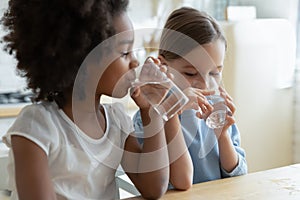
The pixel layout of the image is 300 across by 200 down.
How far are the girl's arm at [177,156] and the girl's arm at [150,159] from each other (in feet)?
0.19

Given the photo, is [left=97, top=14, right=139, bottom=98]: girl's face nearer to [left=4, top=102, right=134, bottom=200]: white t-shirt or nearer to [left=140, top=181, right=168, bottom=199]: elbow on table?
[left=4, top=102, right=134, bottom=200]: white t-shirt

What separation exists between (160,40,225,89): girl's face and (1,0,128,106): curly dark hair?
1.16ft

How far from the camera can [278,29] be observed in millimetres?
2689

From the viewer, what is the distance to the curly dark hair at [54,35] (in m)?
0.86

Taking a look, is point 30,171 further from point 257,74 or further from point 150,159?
point 257,74

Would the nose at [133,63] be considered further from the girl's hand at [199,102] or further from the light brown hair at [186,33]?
the light brown hair at [186,33]

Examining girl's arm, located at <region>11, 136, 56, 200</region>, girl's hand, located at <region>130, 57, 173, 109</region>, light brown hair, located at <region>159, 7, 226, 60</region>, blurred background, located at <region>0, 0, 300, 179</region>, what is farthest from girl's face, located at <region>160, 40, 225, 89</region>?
blurred background, located at <region>0, 0, 300, 179</region>

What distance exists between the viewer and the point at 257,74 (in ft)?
8.60

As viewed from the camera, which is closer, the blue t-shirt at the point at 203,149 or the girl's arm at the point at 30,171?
the girl's arm at the point at 30,171

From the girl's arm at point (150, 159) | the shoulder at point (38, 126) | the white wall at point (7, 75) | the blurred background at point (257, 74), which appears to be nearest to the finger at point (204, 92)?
the girl's arm at point (150, 159)

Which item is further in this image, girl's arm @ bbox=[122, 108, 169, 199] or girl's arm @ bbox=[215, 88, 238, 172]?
girl's arm @ bbox=[215, 88, 238, 172]

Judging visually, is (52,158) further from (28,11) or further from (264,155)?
(264,155)

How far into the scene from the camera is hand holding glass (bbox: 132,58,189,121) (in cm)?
95

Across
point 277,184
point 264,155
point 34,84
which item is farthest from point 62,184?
point 264,155
